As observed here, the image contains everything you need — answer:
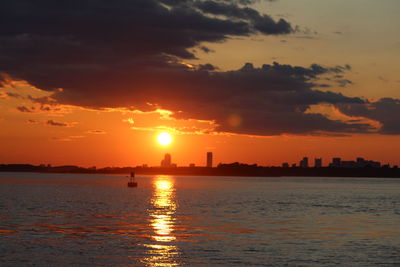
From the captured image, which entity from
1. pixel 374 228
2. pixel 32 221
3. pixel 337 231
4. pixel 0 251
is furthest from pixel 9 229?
pixel 374 228

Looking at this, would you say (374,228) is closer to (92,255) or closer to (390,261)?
(390,261)

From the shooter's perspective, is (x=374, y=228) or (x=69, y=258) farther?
(x=374, y=228)

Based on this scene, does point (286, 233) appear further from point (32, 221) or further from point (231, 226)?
point (32, 221)

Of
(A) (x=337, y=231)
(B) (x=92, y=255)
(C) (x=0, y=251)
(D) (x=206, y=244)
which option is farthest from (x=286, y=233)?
(C) (x=0, y=251)

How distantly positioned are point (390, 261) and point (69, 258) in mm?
26509

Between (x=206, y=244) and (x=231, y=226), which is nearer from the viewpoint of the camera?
(x=206, y=244)

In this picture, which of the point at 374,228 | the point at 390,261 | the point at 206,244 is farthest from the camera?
the point at 374,228

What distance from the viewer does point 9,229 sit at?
67500 mm

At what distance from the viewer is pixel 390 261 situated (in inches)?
1827

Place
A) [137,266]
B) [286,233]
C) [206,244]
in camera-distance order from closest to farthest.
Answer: [137,266]
[206,244]
[286,233]

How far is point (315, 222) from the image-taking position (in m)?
81.9

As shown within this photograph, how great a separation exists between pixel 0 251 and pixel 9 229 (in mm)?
18559

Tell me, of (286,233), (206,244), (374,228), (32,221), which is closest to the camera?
(206,244)

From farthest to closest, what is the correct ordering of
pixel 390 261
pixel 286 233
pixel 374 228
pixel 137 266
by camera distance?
pixel 374 228, pixel 286 233, pixel 390 261, pixel 137 266
